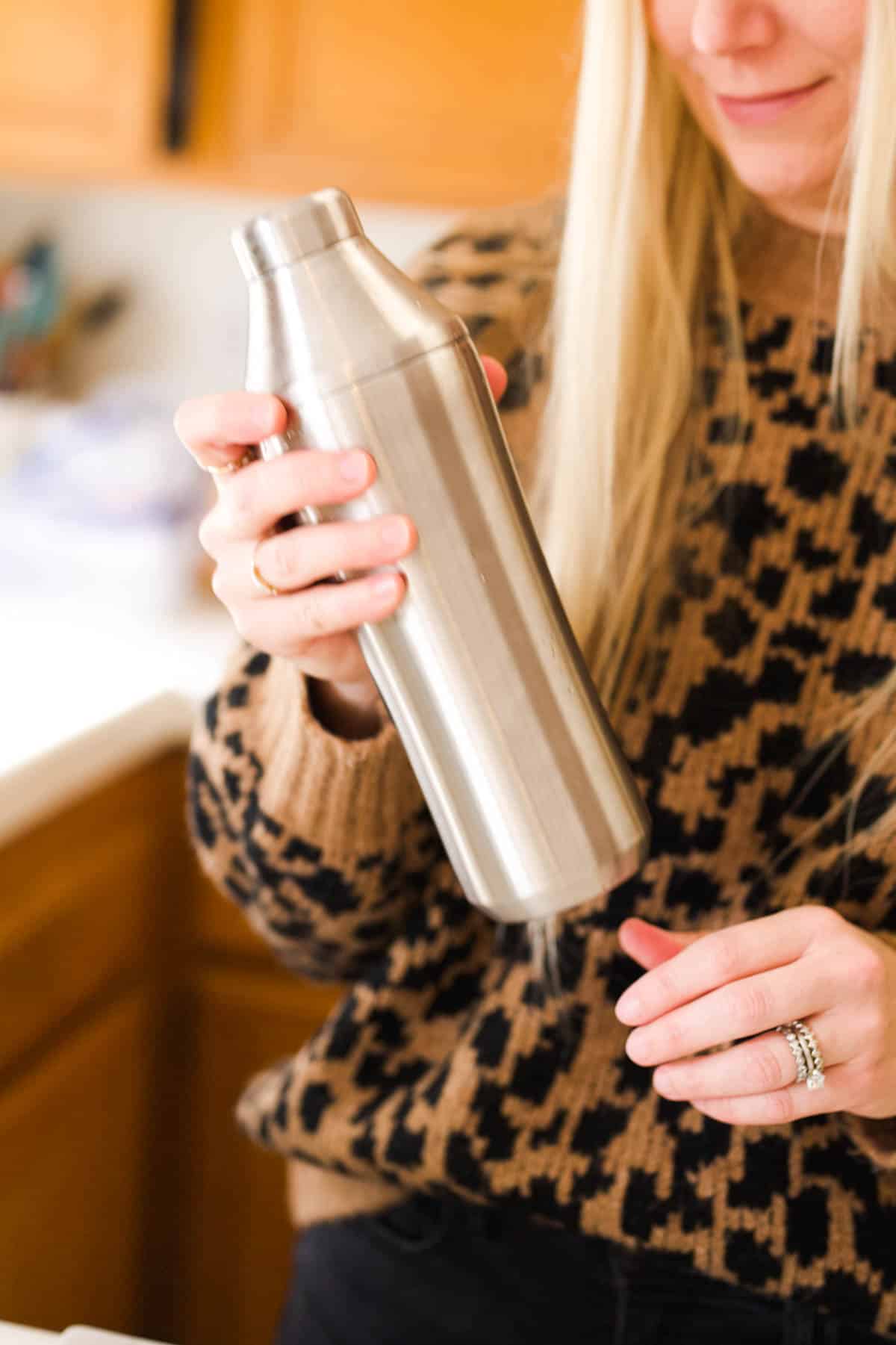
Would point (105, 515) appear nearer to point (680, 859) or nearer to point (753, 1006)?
point (680, 859)

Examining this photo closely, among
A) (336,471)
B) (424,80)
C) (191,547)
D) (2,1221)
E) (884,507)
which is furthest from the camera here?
(191,547)

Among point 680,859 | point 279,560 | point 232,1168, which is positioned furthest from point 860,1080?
point 232,1168

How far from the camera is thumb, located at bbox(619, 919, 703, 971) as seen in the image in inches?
23.3

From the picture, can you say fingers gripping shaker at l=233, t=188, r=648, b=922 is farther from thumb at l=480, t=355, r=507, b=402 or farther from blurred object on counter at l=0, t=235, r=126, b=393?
blurred object on counter at l=0, t=235, r=126, b=393

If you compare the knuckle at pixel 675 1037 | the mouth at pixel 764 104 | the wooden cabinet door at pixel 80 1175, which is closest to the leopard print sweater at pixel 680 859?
the mouth at pixel 764 104

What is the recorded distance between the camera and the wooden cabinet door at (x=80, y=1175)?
1.18 metres

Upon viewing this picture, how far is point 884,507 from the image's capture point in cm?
76

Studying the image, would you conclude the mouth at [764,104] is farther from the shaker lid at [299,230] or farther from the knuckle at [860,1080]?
the knuckle at [860,1080]

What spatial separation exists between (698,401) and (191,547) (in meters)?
0.79

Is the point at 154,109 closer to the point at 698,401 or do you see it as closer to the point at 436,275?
the point at 436,275

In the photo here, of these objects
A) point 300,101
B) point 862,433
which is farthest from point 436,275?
point 300,101

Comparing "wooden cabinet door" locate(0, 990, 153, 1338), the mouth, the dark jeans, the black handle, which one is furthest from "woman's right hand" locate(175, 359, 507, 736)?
the black handle

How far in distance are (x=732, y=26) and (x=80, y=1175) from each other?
108cm

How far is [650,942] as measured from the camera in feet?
1.95
